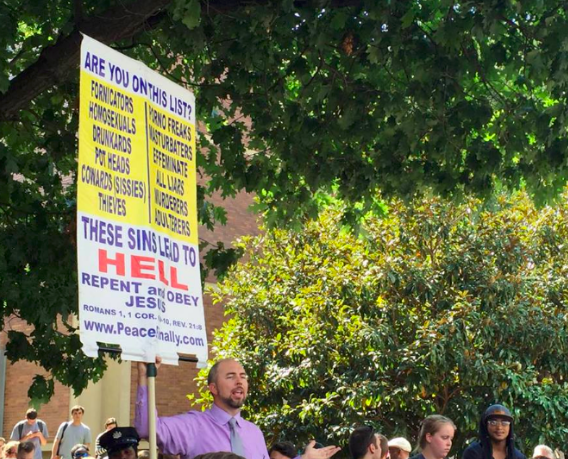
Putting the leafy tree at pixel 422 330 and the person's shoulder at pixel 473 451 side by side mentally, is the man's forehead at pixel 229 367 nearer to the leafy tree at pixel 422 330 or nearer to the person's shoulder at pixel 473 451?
the person's shoulder at pixel 473 451

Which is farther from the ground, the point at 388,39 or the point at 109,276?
the point at 388,39

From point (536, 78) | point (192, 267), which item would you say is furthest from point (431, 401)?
point (192, 267)

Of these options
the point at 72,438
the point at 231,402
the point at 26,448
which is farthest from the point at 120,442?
the point at 72,438

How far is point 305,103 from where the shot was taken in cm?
1033

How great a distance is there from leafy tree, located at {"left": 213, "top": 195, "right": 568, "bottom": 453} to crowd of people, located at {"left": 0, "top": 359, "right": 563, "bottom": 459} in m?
6.61

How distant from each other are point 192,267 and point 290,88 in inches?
215

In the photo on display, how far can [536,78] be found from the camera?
886 cm

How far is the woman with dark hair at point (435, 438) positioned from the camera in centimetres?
861

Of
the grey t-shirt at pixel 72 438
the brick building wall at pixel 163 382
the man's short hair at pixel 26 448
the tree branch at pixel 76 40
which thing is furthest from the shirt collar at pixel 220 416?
the brick building wall at pixel 163 382

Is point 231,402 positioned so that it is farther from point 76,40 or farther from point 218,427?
point 76,40

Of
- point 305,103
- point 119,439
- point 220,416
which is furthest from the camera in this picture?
point 305,103

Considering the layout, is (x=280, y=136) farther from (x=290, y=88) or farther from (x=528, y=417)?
(x=528, y=417)

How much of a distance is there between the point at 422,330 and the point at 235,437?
12234 millimetres

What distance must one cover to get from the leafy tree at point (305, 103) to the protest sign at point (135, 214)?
2.42m
